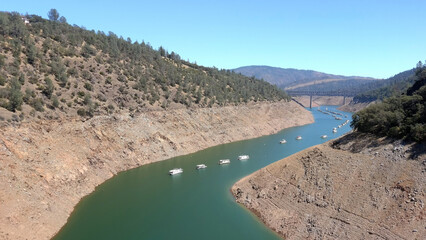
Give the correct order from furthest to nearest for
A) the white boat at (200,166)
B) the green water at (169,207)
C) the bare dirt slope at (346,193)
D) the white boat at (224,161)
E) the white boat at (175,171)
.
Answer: the white boat at (224,161)
the white boat at (200,166)
the white boat at (175,171)
the green water at (169,207)
the bare dirt slope at (346,193)

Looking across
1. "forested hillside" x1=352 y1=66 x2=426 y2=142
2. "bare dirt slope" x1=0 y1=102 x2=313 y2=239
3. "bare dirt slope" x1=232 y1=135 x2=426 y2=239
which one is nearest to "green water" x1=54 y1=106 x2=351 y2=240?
"bare dirt slope" x1=0 y1=102 x2=313 y2=239

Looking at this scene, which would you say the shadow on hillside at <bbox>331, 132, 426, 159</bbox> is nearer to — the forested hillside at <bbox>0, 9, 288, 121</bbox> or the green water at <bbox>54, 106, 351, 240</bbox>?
the green water at <bbox>54, 106, 351, 240</bbox>

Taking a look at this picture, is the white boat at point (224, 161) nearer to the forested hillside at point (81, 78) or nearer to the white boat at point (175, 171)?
the white boat at point (175, 171)

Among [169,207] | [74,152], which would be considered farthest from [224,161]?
[74,152]

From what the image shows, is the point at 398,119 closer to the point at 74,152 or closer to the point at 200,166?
the point at 200,166

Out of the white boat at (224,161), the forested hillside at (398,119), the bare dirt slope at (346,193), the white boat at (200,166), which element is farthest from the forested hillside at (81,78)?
the forested hillside at (398,119)

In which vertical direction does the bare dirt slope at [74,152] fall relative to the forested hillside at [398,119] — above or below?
below
